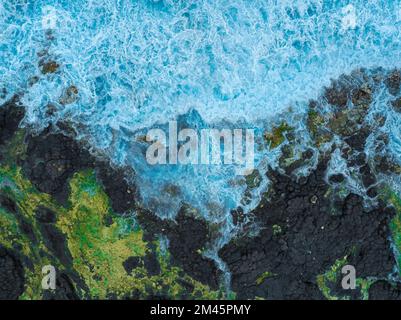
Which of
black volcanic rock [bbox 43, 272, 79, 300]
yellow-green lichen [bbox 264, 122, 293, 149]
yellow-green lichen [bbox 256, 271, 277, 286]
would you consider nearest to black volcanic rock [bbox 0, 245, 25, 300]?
black volcanic rock [bbox 43, 272, 79, 300]

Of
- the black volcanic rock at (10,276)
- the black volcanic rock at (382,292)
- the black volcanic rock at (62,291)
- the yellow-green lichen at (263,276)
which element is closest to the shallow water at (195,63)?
the yellow-green lichen at (263,276)

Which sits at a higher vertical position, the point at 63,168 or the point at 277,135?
the point at 277,135

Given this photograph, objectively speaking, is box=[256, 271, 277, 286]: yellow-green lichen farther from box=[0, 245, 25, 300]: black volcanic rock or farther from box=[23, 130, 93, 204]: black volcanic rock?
box=[0, 245, 25, 300]: black volcanic rock

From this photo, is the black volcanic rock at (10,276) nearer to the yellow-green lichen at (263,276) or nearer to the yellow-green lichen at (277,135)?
the yellow-green lichen at (263,276)

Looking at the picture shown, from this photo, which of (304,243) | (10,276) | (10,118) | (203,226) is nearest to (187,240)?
(203,226)

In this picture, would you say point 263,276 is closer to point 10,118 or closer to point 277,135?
point 277,135

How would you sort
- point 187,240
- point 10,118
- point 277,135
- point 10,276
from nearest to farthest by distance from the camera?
point 10,276, point 187,240, point 10,118, point 277,135
